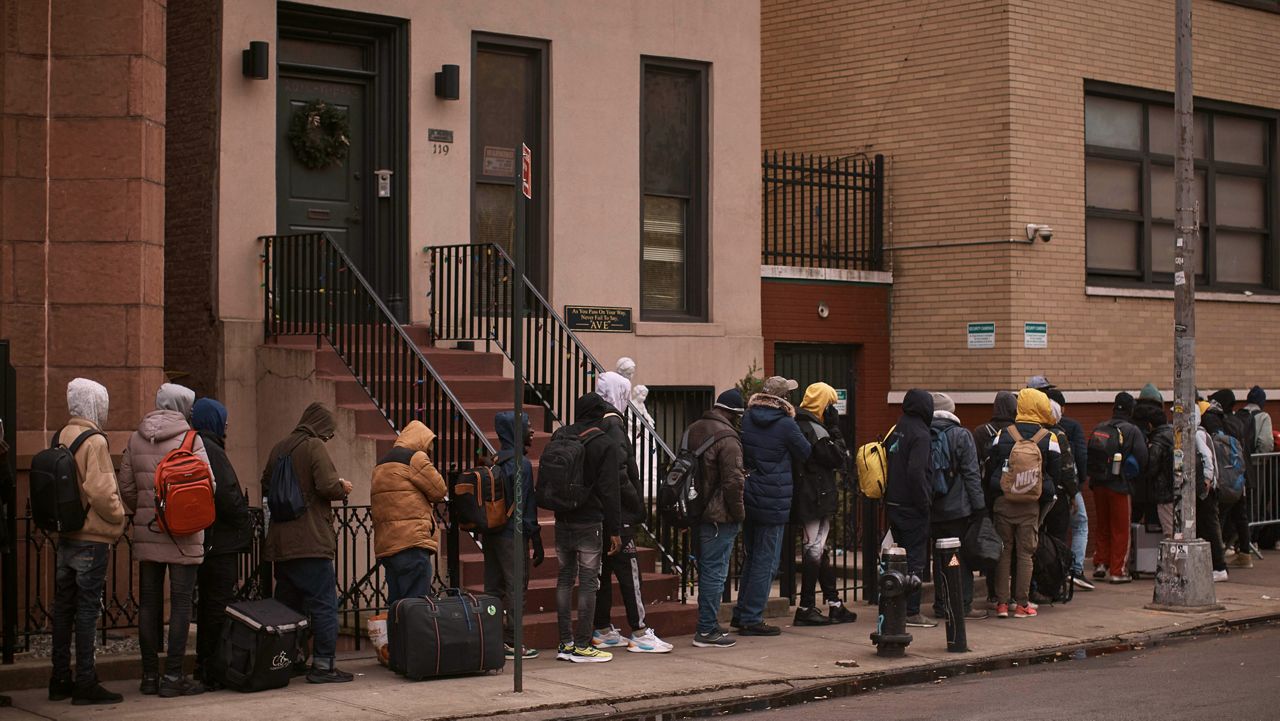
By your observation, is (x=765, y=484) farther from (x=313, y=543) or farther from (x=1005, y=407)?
(x=313, y=543)

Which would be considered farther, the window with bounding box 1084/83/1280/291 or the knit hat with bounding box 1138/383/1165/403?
the window with bounding box 1084/83/1280/291

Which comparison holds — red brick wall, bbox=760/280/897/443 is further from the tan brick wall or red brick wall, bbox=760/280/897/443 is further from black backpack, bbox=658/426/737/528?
black backpack, bbox=658/426/737/528

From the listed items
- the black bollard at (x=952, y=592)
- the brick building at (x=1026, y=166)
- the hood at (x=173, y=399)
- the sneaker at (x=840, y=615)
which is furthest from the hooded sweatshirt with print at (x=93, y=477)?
the brick building at (x=1026, y=166)

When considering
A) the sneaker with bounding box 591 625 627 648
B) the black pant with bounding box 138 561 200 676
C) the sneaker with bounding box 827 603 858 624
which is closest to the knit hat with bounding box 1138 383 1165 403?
the sneaker with bounding box 827 603 858 624

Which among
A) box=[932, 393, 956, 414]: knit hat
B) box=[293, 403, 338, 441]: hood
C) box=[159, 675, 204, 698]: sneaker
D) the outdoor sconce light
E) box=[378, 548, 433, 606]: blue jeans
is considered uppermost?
the outdoor sconce light

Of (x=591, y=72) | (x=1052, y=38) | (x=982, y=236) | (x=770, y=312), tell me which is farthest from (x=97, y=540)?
(x=1052, y=38)

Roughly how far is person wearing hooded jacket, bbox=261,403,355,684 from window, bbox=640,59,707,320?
22.1 ft

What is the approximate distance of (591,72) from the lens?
634 inches

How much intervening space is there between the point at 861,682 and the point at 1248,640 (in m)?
3.71

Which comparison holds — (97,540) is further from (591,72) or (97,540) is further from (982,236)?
(982,236)

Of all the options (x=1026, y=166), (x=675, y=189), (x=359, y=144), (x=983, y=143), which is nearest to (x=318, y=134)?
(x=359, y=144)

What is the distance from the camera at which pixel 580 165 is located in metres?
16.0

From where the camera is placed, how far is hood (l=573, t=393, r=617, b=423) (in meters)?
11.1

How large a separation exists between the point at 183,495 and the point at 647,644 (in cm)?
361
